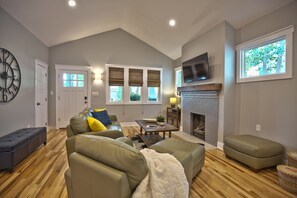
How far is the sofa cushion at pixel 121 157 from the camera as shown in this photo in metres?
1.02

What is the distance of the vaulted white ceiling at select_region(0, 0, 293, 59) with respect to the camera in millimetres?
3012

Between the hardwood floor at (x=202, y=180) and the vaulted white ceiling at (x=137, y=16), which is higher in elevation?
the vaulted white ceiling at (x=137, y=16)

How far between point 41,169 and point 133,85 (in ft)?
13.1

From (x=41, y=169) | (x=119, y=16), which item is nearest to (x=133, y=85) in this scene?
(x=119, y=16)

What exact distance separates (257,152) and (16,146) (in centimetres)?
369

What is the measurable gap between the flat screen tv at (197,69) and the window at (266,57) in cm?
70

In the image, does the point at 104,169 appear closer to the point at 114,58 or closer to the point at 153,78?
the point at 114,58

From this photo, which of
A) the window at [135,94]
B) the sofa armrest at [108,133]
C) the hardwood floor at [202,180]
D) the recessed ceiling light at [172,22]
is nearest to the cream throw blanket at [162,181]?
the hardwood floor at [202,180]

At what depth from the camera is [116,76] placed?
5688mm

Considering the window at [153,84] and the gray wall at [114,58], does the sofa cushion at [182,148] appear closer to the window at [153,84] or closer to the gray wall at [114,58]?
the gray wall at [114,58]

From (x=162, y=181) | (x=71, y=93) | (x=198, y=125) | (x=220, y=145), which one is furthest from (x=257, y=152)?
(x=71, y=93)

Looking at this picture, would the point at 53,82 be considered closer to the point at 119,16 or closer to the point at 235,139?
the point at 119,16

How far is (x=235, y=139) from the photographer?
2775 millimetres

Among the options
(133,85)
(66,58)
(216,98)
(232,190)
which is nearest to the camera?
(232,190)
